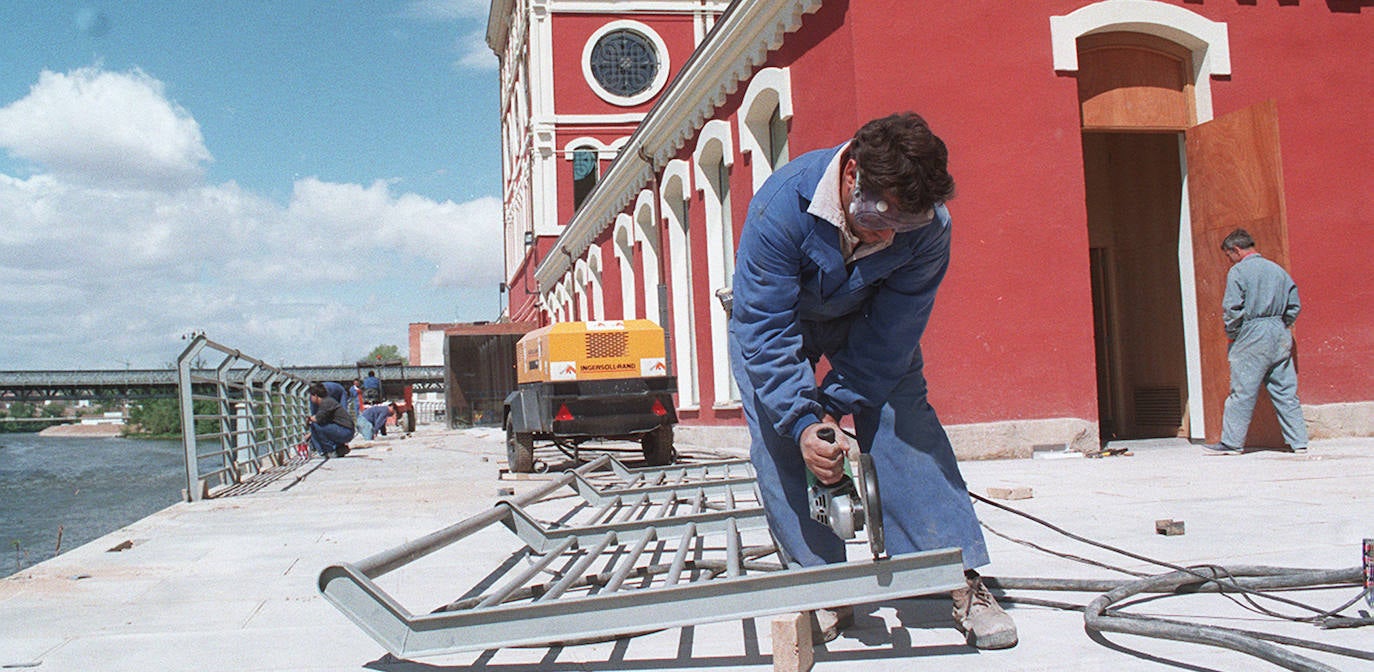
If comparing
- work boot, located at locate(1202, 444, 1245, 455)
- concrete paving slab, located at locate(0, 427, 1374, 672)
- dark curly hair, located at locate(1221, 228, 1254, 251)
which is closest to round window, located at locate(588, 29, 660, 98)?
dark curly hair, located at locate(1221, 228, 1254, 251)

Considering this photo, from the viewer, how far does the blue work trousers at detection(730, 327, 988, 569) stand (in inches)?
117

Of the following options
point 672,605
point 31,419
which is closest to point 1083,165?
point 672,605

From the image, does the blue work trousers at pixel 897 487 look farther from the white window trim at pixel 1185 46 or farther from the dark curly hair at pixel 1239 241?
the white window trim at pixel 1185 46

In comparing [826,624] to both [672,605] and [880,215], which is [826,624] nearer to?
[672,605]

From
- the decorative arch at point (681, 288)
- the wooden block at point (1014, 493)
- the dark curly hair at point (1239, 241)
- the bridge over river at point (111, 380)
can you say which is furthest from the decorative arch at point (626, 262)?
the bridge over river at point (111, 380)

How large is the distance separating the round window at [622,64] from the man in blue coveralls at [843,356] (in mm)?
27398

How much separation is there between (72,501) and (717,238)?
785cm

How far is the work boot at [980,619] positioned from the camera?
2.78m

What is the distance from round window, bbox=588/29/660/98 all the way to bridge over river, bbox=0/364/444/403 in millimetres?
13991

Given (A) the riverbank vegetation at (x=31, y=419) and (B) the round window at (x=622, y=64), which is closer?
(A) the riverbank vegetation at (x=31, y=419)

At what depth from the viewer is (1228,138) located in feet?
28.9

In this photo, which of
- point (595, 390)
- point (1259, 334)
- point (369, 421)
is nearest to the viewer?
point (1259, 334)

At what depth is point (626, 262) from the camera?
19703 millimetres

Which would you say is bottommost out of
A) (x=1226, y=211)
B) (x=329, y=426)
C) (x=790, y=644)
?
(x=790, y=644)
